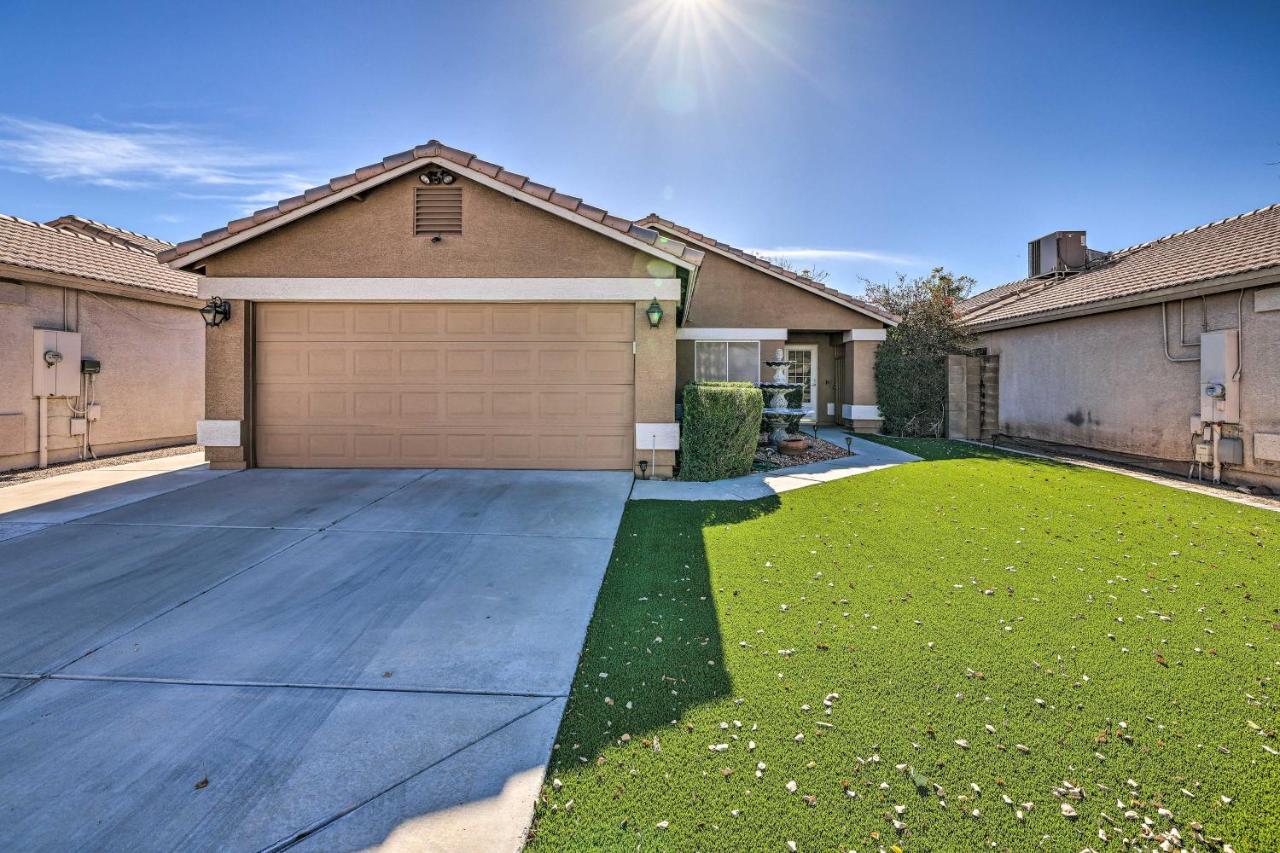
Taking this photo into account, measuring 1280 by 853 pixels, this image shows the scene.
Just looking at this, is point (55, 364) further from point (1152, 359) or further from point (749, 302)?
point (1152, 359)

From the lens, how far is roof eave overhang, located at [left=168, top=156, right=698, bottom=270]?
8.15 meters

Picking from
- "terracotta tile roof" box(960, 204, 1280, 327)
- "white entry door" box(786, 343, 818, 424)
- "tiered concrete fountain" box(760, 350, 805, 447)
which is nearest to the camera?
"terracotta tile roof" box(960, 204, 1280, 327)

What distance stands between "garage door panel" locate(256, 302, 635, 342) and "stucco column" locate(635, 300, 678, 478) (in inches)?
10.9

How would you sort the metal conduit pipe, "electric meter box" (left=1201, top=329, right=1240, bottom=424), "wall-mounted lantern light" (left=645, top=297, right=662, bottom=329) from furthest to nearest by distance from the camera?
the metal conduit pipe
"electric meter box" (left=1201, top=329, right=1240, bottom=424)
"wall-mounted lantern light" (left=645, top=297, right=662, bottom=329)

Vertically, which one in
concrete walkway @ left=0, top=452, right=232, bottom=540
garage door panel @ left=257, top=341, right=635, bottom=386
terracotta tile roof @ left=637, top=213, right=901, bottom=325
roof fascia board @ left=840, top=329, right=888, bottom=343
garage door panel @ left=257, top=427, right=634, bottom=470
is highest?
terracotta tile roof @ left=637, top=213, right=901, bottom=325

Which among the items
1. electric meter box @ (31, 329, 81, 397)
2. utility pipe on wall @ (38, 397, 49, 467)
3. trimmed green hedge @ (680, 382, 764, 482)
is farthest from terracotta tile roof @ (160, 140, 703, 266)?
utility pipe on wall @ (38, 397, 49, 467)

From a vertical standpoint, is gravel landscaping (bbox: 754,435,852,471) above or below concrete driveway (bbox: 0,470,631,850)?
above

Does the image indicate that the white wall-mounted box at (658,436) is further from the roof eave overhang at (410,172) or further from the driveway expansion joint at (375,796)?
the driveway expansion joint at (375,796)

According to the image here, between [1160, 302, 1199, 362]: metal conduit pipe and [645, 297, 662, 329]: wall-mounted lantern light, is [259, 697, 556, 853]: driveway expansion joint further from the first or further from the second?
[1160, 302, 1199, 362]: metal conduit pipe

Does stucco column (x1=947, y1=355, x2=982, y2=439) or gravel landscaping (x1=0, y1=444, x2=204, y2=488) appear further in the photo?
stucco column (x1=947, y1=355, x2=982, y2=439)

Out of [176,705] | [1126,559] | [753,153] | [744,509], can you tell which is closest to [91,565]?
[176,705]

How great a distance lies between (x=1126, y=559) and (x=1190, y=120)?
12.1 metres

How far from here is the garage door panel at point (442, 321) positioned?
8.63m

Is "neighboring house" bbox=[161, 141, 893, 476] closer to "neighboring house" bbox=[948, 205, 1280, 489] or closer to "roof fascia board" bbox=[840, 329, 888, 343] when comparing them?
"roof fascia board" bbox=[840, 329, 888, 343]
